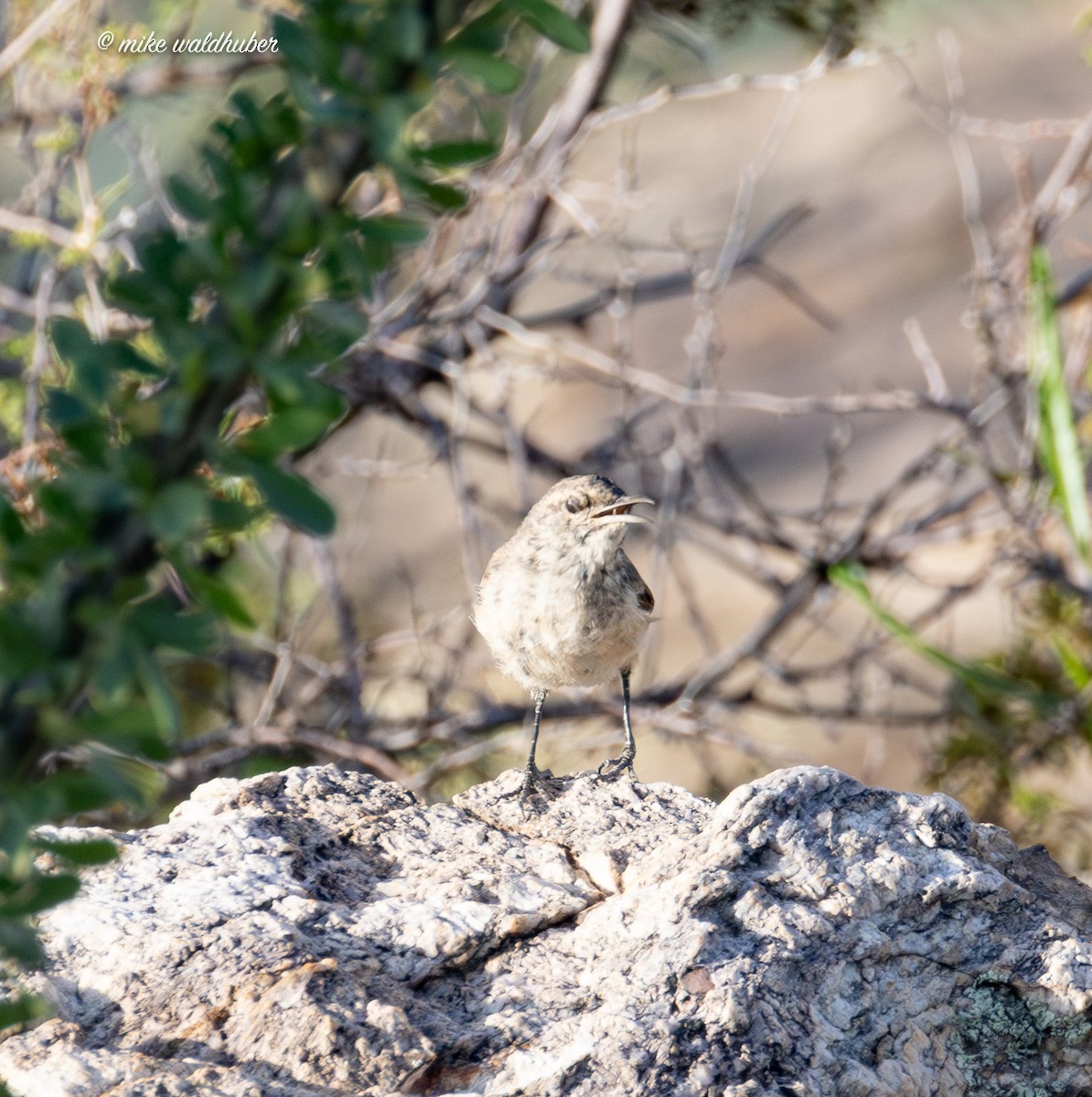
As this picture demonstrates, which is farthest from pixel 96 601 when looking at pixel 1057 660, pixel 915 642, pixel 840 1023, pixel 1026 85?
pixel 1026 85

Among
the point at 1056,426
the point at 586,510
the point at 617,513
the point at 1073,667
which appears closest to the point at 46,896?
the point at 586,510

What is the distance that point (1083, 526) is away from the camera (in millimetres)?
5770

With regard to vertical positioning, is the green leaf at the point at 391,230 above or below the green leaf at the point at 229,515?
above

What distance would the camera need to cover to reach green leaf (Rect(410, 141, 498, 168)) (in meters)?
1.40

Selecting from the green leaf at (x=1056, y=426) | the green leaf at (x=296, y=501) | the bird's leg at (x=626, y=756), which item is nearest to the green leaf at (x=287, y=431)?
the green leaf at (x=296, y=501)

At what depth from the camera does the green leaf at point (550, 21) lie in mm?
1421

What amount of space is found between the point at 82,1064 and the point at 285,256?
154 centimetres

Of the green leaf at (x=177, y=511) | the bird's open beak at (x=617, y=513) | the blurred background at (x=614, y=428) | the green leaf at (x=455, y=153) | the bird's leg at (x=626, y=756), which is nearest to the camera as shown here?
the green leaf at (x=177, y=511)

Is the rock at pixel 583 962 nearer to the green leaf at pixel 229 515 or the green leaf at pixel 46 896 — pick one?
the green leaf at pixel 46 896

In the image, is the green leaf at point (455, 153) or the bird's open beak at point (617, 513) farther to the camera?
the bird's open beak at point (617, 513)

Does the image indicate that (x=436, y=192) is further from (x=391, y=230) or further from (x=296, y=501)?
(x=296, y=501)

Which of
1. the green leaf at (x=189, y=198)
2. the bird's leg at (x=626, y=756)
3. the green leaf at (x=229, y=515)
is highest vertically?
the green leaf at (x=189, y=198)

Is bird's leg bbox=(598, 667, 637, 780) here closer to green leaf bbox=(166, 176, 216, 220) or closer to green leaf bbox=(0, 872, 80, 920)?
green leaf bbox=(0, 872, 80, 920)

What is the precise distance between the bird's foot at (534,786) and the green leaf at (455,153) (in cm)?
230
